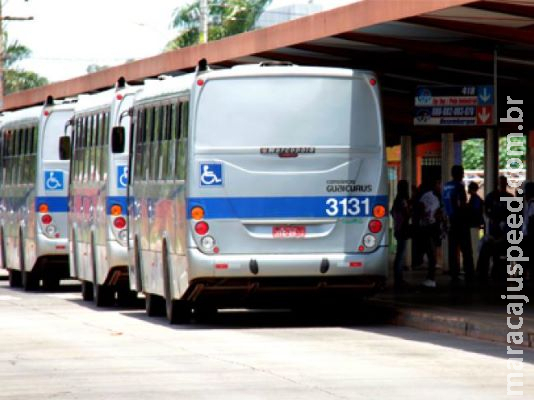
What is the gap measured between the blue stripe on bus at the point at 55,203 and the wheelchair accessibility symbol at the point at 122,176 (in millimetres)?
4843

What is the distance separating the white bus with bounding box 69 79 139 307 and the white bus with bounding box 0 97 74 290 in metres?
1.64

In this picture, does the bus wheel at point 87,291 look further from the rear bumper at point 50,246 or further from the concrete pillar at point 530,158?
the concrete pillar at point 530,158

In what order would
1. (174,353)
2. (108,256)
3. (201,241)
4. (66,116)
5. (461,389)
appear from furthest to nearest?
(66,116), (108,256), (201,241), (174,353), (461,389)

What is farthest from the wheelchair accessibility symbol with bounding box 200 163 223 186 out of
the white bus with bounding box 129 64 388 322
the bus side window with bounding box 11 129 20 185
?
the bus side window with bounding box 11 129 20 185

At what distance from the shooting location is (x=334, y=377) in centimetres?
1516

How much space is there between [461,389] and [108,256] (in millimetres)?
12561

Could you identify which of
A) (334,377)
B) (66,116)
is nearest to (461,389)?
(334,377)

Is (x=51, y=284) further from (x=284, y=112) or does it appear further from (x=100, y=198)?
(x=284, y=112)

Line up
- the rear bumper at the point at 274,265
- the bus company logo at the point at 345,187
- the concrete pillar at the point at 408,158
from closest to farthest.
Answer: the rear bumper at the point at 274,265 < the bus company logo at the point at 345,187 < the concrete pillar at the point at 408,158

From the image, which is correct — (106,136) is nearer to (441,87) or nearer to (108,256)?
(108,256)

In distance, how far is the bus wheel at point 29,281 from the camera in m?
32.2

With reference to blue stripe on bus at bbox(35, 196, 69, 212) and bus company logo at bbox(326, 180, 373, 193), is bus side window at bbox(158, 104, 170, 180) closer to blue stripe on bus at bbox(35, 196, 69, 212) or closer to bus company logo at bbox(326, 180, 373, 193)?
bus company logo at bbox(326, 180, 373, 193)

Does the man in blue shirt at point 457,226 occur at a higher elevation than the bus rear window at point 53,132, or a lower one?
lower

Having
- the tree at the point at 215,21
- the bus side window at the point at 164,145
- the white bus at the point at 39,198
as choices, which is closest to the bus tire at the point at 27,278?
the white bus at the point at 39,198
